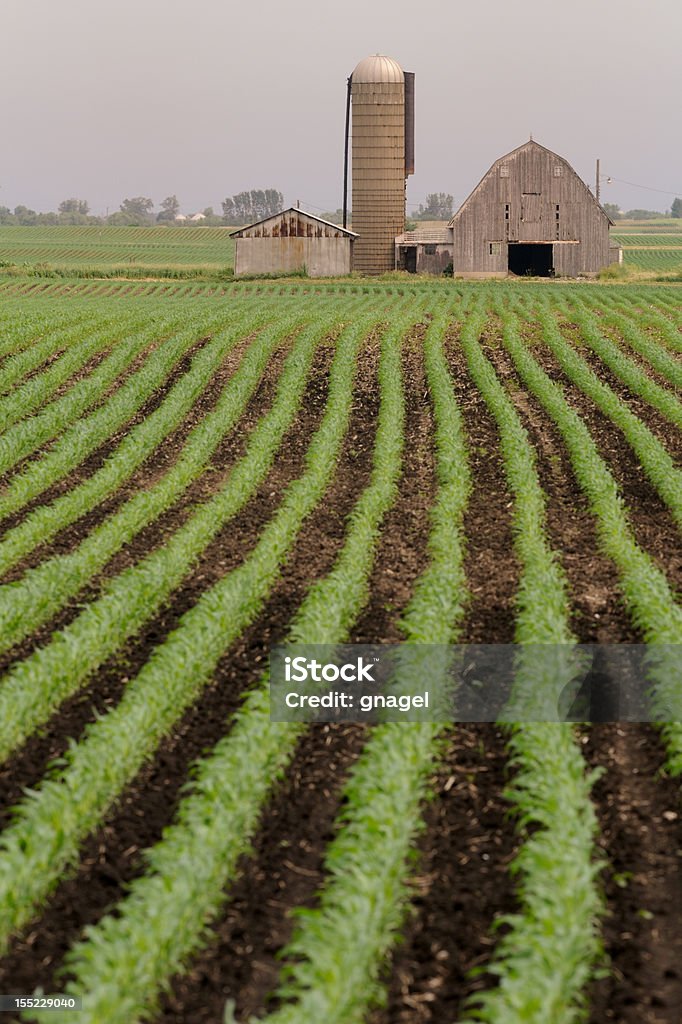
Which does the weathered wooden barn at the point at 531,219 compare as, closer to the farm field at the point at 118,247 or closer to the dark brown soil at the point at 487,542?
the farm field at the point at 118,247

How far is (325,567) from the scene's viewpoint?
46.8ft

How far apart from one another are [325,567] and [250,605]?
203 centimetres

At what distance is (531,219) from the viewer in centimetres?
5856

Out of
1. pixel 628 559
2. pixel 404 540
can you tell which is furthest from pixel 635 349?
pixel 628 559

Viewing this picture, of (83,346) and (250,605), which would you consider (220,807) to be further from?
(83,346)

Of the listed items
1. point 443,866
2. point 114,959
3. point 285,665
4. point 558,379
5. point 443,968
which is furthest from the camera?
point 558,379

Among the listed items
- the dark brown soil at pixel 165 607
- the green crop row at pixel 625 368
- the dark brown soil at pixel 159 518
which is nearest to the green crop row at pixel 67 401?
the dark brown soil at pixel 159 518

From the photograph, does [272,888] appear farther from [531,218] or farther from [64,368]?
[531,218]

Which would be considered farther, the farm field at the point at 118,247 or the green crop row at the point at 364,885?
the farm field at the point at 118,247

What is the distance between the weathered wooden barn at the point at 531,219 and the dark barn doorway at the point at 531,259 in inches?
15.7

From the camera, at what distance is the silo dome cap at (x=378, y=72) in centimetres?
6331

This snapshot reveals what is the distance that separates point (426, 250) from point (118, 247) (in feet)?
193

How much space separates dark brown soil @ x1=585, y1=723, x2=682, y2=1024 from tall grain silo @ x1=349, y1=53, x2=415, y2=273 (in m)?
56.2

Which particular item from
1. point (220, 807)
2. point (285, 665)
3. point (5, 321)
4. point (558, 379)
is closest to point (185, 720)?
point (285, 665)
